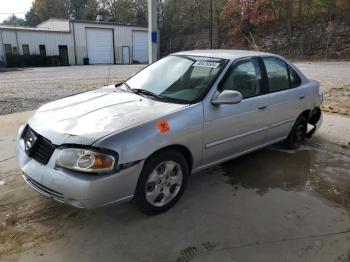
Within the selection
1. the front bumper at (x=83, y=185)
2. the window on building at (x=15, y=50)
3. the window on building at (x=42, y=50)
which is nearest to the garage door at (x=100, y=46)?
the window on building at (x=42, y=50)

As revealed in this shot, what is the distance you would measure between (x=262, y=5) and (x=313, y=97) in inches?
1257

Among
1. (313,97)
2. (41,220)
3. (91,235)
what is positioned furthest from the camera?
(313,97)

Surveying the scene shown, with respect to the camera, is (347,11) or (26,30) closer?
(347,11)

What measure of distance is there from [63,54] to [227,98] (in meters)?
36.9

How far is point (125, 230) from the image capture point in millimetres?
3111

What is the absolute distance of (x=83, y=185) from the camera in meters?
2.76

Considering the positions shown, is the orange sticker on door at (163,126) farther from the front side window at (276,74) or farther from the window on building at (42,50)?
the window on building at (42,50)

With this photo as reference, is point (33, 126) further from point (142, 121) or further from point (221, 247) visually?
point (221, 247)

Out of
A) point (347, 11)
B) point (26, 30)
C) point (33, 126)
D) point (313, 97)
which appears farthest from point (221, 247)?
point (26, 30)

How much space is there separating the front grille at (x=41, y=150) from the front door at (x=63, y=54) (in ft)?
118

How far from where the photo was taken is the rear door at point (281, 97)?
14.8 ft

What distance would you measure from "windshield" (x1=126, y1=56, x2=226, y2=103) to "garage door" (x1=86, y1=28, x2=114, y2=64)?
118ft

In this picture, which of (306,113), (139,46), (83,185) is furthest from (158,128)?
(139,46)

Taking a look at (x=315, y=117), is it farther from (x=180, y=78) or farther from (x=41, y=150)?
(x=41, y=150)
